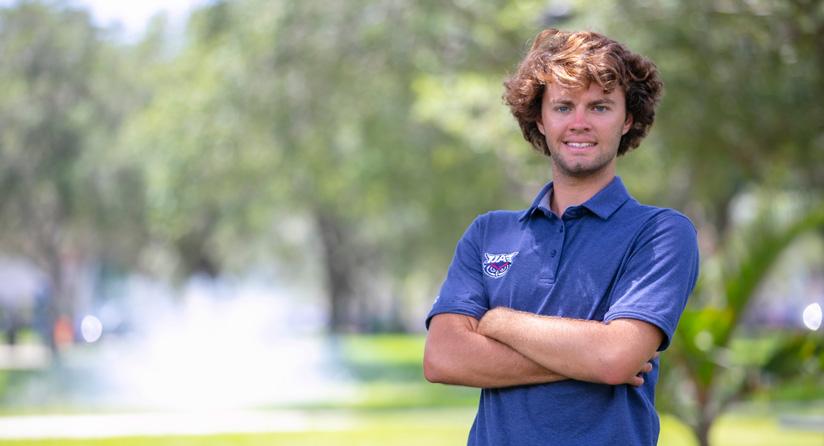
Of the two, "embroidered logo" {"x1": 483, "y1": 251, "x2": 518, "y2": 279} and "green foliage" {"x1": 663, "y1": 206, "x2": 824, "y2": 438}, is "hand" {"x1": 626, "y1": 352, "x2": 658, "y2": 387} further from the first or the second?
"green foliage" {"x1": 663, "y1": 206, "x2": 824, "y2": 438}

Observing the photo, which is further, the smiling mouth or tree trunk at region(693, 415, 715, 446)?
tree trunk at region(693, 415, 715, 446)

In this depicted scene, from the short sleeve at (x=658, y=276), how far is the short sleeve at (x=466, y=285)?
1.28 feet

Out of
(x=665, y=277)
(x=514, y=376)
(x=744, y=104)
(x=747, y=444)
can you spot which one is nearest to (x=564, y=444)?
(x=514, y=376)

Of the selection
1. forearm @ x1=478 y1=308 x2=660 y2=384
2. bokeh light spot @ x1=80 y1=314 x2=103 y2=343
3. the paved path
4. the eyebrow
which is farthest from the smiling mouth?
bokeh light spot @ x1=80 y1=314 x2=103 y2=343

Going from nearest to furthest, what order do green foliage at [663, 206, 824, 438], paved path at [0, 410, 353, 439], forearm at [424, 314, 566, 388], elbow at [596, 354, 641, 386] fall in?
1. elbow at [596, 354, 641, 386]
2. forearm at [424, 314, 566, 388]
3. green foliage at [663, 206, 824, 438]
4. paved path at [0, 410, 353, 439]

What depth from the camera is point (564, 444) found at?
3.27 metres

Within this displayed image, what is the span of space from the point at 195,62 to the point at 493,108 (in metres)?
6.41

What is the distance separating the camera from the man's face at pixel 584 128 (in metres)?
3.45

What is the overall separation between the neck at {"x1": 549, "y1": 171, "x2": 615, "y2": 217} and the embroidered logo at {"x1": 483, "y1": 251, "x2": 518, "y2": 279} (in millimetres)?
175

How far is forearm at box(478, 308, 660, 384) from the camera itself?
325cm

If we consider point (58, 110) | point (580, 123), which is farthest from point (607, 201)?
point (58, 110)

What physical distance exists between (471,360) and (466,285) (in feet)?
0.81

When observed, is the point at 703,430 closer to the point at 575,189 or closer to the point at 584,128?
the point at 575,189

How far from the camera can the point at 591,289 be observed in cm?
339
